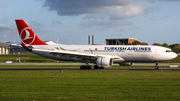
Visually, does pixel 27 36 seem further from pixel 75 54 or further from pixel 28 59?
pixel 28 59

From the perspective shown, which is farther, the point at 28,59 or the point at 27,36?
the point at 28,59

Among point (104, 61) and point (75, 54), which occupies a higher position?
point (75, 54)

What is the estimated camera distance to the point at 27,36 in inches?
1855

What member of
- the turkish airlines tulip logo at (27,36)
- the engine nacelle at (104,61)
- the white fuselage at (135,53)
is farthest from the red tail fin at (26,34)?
the engine nacelle at (104,61)

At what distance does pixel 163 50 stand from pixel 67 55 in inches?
681

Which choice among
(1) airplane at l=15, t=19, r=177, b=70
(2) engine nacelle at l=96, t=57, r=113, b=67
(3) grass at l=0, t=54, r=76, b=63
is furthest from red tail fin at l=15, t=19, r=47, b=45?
(3) grass at l=0, t=54, r=76, b=63

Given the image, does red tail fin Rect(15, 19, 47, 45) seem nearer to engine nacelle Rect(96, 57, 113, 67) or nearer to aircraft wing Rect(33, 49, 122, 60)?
aircraft wing Rect(33, 49, 122, 60)

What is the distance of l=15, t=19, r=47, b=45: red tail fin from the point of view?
47000 mm

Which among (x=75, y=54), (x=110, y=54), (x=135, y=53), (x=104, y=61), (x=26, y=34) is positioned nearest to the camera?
(x=104, y=61)

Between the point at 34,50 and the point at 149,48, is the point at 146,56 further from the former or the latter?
the point at 34,50

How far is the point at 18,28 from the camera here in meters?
47.2

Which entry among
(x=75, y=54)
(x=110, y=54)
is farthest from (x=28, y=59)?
(x=110, y=54)

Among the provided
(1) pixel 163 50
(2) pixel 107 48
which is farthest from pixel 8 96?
(1) pixel 163 50

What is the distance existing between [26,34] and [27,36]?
44cm
